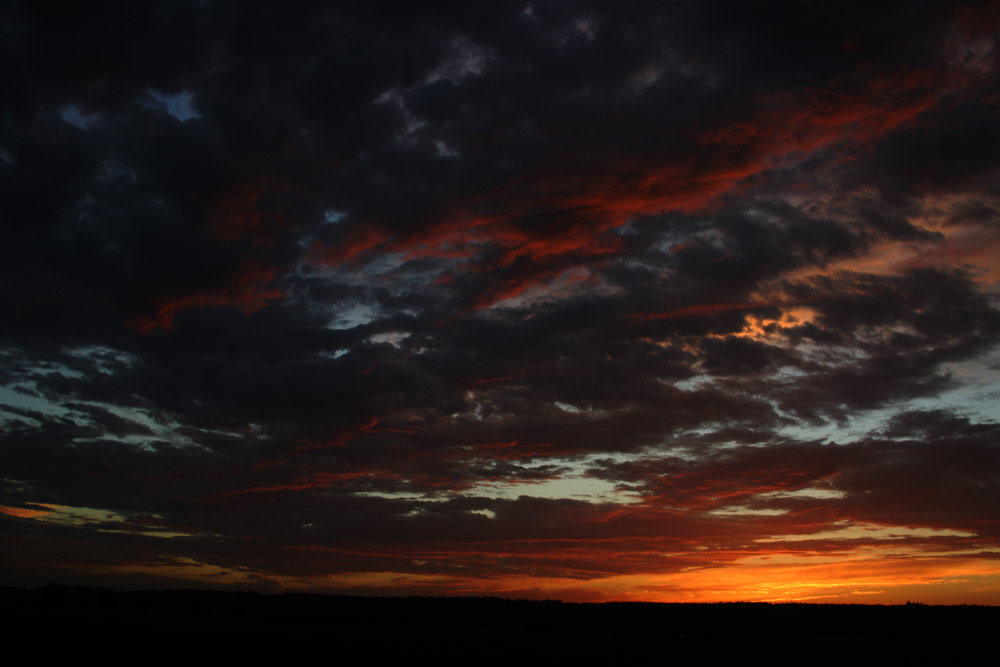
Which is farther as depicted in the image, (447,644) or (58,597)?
(58,597)

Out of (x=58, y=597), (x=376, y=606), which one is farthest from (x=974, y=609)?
(x=58, y=597)

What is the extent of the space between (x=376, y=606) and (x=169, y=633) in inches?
4963

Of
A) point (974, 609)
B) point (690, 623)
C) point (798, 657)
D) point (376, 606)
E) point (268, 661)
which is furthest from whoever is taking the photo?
point (376, 606)

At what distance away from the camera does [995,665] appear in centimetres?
5703

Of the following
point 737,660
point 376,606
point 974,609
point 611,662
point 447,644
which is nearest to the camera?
point 611,662

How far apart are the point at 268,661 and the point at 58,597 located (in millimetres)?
139589

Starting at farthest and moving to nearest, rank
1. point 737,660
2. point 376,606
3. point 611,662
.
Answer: point 376,606 < point 737,660 < point 611,662

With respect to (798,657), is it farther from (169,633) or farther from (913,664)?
(169,633)

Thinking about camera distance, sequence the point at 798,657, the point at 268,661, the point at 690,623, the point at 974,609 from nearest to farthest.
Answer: the point at 268,661, the point at 798,657, the point at 690,623, the point at 974,609

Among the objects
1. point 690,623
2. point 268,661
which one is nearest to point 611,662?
point 268,661

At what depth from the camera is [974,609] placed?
489 ft

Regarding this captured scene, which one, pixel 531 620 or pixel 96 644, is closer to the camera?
pixel 96 644

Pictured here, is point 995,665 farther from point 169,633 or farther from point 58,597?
point 58,597

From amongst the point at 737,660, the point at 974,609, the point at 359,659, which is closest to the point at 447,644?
the point at 359,659
